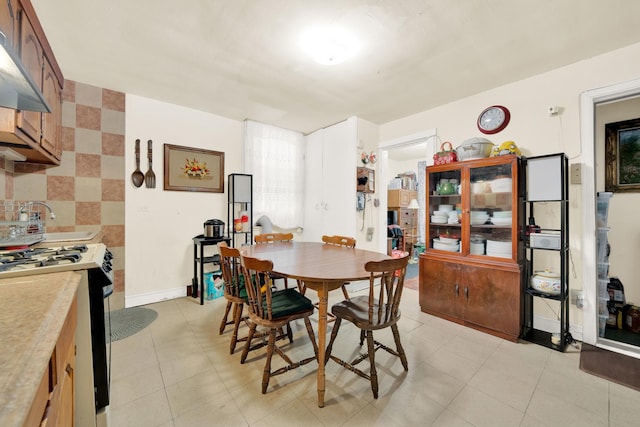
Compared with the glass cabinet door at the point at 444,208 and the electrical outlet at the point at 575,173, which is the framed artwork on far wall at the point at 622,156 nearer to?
the electrical outlet at the point at 575,173

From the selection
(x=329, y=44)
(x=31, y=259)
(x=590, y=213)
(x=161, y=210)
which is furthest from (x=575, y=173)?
(x=161, y=210)

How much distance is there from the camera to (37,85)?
1.54 m

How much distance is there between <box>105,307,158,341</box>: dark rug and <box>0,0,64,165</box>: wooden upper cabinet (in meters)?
1.65

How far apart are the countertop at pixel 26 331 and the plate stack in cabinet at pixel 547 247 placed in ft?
9.86

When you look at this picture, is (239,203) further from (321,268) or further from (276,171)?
(321,268)

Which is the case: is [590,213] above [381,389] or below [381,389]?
above

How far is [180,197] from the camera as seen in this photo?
3.34m

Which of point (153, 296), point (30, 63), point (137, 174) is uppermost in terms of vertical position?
point (30, 63)

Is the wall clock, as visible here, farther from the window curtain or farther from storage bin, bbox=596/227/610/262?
the window curtain

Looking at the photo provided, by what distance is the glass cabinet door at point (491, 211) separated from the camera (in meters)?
2.40

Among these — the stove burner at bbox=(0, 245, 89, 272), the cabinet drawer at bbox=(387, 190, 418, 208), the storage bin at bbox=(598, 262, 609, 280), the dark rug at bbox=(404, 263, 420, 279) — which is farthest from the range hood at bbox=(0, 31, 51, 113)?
the cabinet drawer at bbox=(387, 190, 418, 208)

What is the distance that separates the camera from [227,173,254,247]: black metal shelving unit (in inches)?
138

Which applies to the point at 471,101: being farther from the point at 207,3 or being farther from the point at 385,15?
the point at 207,3

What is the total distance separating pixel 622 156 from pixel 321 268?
3383 millimetres
